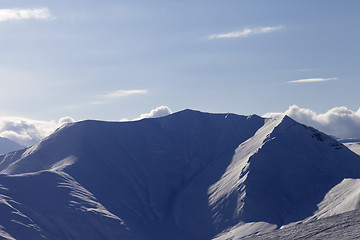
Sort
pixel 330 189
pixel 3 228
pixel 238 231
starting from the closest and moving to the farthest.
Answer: pixel 3 228
pixel 238 231
pixel 330 189

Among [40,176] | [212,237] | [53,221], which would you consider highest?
[40,176]

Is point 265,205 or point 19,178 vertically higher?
point 19,178

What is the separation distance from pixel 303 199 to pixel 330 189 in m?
9.58

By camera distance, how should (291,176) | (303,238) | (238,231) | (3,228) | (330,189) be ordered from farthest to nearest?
1. (291,176)
2. (330,189)
3. (238,231)
4. (3,228)
5. (303,238)

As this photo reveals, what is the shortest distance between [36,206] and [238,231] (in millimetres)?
65453

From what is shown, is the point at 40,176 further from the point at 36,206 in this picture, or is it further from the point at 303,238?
the point at 303,238

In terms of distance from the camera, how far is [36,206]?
17862 cm

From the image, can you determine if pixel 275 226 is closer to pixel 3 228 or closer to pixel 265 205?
pixel 265 205

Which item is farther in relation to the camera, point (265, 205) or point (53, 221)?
point (265, 205)

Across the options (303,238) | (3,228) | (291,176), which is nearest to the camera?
(303,238)

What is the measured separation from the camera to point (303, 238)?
111m

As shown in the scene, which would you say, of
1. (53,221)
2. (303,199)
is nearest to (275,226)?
(303,199)

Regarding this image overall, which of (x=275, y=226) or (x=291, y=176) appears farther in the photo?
(x=291, y=176)

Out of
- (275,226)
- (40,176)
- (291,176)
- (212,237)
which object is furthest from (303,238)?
(40,176)
